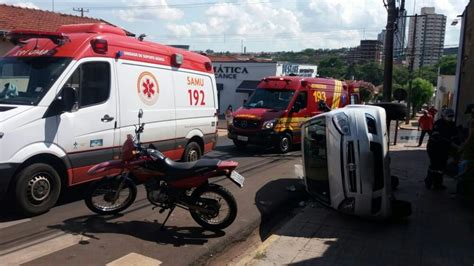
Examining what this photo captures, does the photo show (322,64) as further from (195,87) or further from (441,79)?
(195,87)

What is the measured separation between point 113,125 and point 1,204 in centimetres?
205

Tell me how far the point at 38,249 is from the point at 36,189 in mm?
1286

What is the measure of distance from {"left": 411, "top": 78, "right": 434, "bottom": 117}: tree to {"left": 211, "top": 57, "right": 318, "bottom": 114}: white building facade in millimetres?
30329

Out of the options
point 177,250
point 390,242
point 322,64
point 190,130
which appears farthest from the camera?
point 322,64

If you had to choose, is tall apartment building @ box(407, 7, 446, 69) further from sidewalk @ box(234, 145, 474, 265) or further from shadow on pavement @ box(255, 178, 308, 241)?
sidewalk @ box(234, 145, 474, 265)

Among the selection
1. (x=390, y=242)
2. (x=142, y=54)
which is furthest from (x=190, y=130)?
(x=390, y=242)

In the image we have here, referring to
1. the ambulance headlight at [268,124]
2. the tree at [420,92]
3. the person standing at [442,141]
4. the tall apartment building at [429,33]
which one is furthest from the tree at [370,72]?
the person standing at [442,141]

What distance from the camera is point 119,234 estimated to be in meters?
6.09

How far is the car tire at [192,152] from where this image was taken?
9797 millimetres

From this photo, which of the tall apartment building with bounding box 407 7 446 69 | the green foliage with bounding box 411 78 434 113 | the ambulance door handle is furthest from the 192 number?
the green foliage with bounding box 411 78 434 113

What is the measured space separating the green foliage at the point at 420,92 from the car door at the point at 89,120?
65381 millimetres

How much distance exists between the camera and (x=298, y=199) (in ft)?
29.0

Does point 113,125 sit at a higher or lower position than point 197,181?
higher

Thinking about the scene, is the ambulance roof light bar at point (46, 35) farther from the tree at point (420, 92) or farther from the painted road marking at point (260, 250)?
the tree at point (420, 92)
